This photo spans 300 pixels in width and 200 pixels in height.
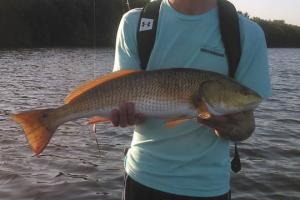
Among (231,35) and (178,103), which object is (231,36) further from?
(178,103)

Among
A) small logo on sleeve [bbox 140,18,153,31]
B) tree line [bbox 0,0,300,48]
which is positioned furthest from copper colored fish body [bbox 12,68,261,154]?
tree line [bbox 0,0,300,48]

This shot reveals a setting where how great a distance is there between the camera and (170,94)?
336 cm

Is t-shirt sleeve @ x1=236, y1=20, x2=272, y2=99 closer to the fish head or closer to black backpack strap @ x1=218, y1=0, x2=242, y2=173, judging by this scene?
black backpack strap @ x1=218, y1=0, x2=242, y2=173

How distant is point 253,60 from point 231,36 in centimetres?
23

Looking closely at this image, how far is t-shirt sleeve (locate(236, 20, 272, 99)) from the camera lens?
11.5ft

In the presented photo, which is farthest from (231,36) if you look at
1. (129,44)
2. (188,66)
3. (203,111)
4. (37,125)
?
(37,125)

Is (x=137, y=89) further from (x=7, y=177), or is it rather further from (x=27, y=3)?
(x=27, y=3)

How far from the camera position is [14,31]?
71125mm

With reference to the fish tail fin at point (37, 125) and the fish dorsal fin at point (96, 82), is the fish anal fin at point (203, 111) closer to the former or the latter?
the fish dorsal fin at point (96, 82)

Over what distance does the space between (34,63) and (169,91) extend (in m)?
36.7

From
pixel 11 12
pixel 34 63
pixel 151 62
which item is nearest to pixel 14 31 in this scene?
pixel 11 12

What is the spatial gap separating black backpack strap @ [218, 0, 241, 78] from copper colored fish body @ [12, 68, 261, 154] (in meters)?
0.15

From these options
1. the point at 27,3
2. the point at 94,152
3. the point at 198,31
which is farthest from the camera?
the point at 27,3

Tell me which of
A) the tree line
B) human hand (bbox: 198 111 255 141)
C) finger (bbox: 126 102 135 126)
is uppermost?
finger (bbox: 126 102 135 126)
